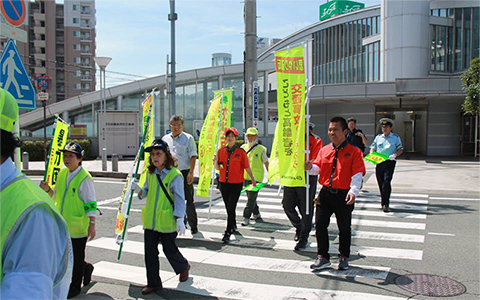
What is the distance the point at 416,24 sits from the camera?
2575 cm

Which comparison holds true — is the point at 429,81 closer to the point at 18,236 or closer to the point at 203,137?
the point at 203,137

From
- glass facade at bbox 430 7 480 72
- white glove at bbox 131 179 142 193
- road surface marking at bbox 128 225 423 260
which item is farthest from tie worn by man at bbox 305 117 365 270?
glass facade at bbox 430 7 480 72

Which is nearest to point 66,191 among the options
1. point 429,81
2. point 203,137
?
point 203,137

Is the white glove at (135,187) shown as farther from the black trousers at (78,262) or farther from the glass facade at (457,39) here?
the glass facade at (457,39)

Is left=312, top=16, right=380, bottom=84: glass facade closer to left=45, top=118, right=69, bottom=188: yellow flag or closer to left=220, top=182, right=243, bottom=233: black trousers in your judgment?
left=220, top=182, right=243, bottom=233: black trousers

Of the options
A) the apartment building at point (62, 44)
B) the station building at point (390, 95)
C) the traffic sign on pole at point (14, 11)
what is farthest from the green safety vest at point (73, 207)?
the apartment building at point (62, 44)

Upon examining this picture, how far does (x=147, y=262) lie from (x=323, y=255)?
7.57ft

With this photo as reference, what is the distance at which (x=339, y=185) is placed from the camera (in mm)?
5199

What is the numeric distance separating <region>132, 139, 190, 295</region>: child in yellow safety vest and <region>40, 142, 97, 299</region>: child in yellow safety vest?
24.6 inches

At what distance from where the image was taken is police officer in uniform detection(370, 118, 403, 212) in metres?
9.06

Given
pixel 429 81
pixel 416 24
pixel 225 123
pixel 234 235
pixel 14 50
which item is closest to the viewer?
pixel 14 50

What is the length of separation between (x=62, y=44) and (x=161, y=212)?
3120 inches

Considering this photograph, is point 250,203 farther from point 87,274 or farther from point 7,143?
point 7,143

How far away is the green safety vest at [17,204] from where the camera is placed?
58.0 inches
